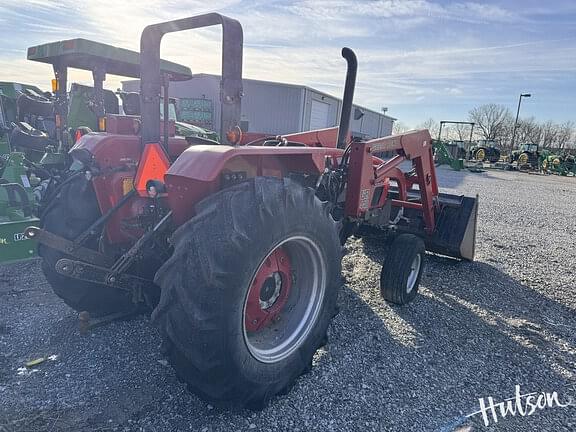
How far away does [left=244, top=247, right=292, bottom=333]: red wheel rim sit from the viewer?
2352 millimetres

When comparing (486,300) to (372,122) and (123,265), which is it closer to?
(123,265)

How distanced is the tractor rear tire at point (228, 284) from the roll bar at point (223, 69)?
60 cm

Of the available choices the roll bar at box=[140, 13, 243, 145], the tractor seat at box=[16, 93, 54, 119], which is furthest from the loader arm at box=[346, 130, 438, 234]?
the tractor seat at box=[16, 93, 54, 119]

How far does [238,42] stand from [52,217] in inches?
69.6

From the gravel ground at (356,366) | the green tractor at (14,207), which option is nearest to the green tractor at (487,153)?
the gravel ground at (356,366)

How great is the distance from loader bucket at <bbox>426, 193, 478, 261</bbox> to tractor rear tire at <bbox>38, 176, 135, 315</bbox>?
3.46 metres

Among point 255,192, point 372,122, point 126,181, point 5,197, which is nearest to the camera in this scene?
point 255,192

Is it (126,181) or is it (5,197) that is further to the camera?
(5,197)

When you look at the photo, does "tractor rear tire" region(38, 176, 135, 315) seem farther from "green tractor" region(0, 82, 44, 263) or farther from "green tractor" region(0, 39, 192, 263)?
"green tractor" region(0, 82, 44, 263)

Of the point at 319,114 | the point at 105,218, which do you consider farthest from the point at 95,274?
the point at 319,114

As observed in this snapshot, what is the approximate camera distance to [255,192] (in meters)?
2.00

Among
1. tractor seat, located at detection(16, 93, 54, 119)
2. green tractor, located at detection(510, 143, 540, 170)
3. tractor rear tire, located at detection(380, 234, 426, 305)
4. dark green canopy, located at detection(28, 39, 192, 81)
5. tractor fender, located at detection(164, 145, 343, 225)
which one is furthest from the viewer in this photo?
green tractor, located at detection(510, 143, 540, 170)

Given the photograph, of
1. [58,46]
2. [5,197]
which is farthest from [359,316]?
[58,46]

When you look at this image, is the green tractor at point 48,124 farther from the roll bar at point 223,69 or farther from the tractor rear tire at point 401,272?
the tractor rear tire at point 401,272
